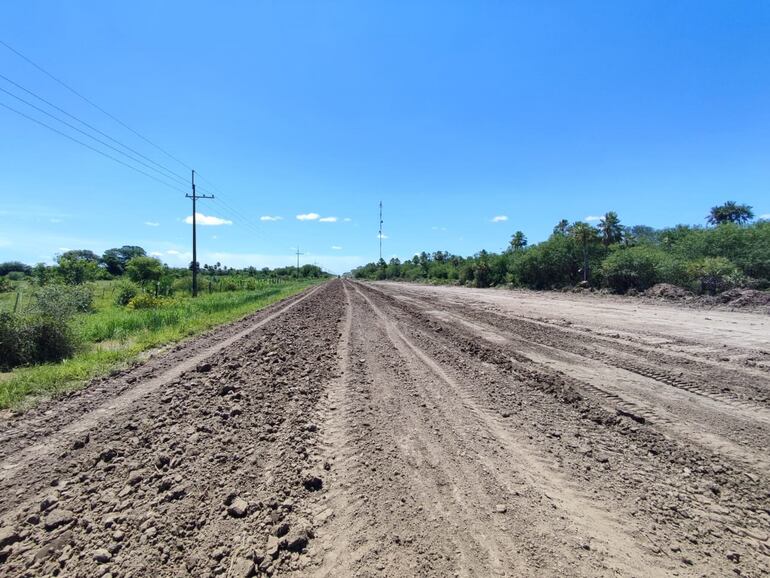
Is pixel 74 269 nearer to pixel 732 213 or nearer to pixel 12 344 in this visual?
pixel 12 344

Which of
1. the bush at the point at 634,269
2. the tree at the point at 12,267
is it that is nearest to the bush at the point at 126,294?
the bush at the point at 634,269

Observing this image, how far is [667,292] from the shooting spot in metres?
27.1

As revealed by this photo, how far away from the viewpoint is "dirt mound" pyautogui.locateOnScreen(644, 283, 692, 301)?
26.1 meters

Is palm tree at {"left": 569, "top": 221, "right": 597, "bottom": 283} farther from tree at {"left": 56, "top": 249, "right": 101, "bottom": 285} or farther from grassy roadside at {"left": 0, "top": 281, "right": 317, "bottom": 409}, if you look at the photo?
tree at {"left": 56, "top": 249, "right": 101, "bottom": 285}

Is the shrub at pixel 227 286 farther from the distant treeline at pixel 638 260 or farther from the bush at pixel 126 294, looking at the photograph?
the distant treeline at pixel 638 260

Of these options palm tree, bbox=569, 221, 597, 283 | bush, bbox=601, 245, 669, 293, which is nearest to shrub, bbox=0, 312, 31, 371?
bush, bbox=601, 245, 669, 293

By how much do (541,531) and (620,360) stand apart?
701cm

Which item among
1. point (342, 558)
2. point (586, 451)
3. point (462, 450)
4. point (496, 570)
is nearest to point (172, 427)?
point (342, 558)

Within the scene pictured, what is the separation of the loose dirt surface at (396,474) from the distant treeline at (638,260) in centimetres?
2549

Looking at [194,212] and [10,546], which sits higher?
[194,212]

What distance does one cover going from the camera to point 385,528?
2.81 m

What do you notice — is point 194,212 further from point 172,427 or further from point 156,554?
point 156,554

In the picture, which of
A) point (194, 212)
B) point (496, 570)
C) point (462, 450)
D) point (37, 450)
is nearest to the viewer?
point (496, 570)

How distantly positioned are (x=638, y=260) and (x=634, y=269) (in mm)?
890
